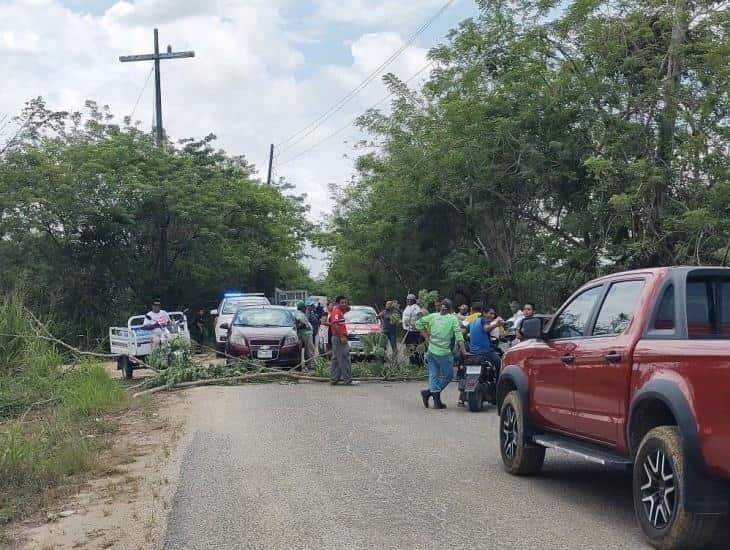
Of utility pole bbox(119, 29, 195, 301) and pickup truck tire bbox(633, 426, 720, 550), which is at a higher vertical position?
utility pole bbox(119, 29, 195, 301)

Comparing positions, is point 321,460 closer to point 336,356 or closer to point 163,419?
point 163,419

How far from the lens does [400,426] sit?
13.4 metres

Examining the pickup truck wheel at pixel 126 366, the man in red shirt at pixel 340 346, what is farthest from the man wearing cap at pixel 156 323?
the man in red shirt at pixel 340 346

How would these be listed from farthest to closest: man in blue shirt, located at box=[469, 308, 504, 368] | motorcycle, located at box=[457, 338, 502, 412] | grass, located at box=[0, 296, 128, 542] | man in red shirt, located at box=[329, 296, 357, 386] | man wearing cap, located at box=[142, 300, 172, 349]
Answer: man wearing cap, located at box=[142, 300, 172, 349] → man in red shirt, located at box=[329, 296, 357, 386] → man in blue shirt, located at box=[469, 308, 504, 368] → motorcycle, located at box=[457, 338, 502, 412] → grass, located at box=[0, 296, 128, 542]

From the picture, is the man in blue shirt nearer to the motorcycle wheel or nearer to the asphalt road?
the motorcycle wheel

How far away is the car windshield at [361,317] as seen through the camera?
26.0 m

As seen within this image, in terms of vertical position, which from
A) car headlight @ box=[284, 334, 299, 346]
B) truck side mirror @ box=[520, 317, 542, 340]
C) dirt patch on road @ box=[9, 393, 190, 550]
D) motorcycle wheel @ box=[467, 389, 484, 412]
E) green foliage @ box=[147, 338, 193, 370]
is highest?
truck side mirror @ box=[520, 317, 542, 340]

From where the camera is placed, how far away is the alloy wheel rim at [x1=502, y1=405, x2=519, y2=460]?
965 centimetres

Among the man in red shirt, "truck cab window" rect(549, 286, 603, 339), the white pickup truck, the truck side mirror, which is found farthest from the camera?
the white pickup truck

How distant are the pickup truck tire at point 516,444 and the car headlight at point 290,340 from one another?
41.7 feet

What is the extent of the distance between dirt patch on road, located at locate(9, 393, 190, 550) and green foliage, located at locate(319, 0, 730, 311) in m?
11.8

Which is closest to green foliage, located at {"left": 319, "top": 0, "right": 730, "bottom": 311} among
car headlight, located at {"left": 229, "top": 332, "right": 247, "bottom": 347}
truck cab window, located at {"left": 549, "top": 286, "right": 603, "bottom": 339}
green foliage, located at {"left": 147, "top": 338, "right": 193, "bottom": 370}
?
car headlight, located at {"left": 229, "top": 332, "right": 247, "bottom": 347}

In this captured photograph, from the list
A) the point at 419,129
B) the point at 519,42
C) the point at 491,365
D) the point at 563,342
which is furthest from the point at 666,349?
the point at 419,129

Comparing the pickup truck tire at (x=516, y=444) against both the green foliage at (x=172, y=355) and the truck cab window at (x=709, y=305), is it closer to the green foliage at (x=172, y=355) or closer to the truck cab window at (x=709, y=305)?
the truck cab window at (x=709, y=305)
